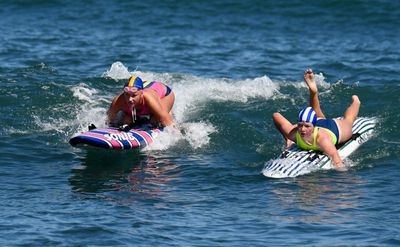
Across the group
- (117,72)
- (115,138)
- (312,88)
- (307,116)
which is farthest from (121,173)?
(117,72)

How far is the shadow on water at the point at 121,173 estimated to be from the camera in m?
14.0

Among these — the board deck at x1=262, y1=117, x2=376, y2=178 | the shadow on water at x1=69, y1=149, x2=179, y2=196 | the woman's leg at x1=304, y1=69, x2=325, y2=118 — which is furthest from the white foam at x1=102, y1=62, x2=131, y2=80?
the board deck at x1=262, y1=117, x2=376, y2=178

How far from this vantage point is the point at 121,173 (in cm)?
1487

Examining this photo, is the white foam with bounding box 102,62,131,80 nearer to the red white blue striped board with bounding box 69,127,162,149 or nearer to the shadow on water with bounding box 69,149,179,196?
the red white blue striped board with bounding box 69,127,162,149

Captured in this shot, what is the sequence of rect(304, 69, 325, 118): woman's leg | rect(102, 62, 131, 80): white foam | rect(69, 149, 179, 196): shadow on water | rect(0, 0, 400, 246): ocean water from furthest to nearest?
1. rect(102, 62, 131, 80): white foam
2. rect(304, 69, 325, 118): woman's leg
3. rect(69, 149, 179, 196): shadow on water
4. rect(0, 0, 400, 246): ocean water

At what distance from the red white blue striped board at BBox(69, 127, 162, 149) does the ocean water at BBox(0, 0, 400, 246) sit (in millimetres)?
190

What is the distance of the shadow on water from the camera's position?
14.0m

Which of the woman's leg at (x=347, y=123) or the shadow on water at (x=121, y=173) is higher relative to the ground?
the woman's leg at (x=347, y=123)

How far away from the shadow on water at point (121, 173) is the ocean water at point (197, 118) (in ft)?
0.14

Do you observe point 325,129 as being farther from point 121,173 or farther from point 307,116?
point 121,173

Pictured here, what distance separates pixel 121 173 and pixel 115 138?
1002mm

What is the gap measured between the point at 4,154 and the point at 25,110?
2.53 metres

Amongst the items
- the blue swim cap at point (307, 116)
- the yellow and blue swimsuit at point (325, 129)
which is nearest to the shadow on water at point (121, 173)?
the yellow and blue swimsuit at point (325, 129)

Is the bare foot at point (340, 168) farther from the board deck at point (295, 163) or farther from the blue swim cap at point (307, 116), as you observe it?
the blue swim cap at point (307, 116)
